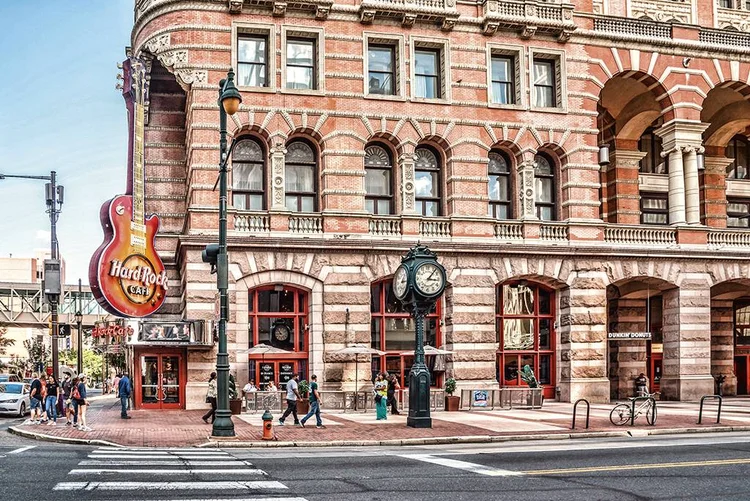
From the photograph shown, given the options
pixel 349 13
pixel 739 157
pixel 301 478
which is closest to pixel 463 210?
pixel 349 13

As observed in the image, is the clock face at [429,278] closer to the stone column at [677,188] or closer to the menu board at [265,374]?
the menu board at [265,374]

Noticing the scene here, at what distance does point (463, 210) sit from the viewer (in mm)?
36469

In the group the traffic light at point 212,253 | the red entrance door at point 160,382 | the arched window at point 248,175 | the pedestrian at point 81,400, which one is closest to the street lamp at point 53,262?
the red entrance door at point 160,382

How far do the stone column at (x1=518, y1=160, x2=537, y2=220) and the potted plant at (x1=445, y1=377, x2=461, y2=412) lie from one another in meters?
8.11

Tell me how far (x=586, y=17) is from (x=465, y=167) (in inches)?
335

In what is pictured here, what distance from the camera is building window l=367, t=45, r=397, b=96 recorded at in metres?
36.6

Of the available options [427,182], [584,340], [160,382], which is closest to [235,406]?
[160,382]

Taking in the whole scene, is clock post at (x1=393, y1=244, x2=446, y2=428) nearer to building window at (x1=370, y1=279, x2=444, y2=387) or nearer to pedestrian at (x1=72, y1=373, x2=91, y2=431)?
building window at (x1=370, y1=279, x2=444, y2=387)

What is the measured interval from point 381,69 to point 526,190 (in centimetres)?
750

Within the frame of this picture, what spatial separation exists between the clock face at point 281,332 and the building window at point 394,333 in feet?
10.6

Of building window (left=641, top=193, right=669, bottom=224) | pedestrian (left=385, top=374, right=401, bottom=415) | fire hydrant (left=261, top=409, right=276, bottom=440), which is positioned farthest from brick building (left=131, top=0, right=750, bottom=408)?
fire hydrant (left=261, top=409, right=276, bottom=440)

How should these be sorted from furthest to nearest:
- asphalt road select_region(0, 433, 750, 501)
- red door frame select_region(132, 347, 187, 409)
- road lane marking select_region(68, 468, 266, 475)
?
red door frame select_region(132, 347, 187, 409) → road lane marking select_region(68, 468, 266, 475) → asphalt road select_region(0, 433, 750, 501)

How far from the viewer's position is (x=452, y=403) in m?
32.5

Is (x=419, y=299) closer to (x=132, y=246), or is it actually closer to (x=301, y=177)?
(x=301, y=177)
